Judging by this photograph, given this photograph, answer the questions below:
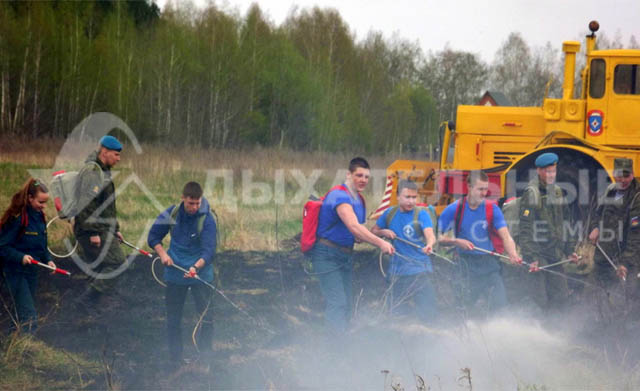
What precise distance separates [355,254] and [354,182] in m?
5.21

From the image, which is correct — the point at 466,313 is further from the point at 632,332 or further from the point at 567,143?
the point at 567,143

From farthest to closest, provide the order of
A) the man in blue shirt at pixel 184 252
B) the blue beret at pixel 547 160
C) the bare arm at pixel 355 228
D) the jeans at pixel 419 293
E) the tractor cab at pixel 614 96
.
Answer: the tractor cab at pixel 614 96 → the blue beret at pixel 547 160 → the jeans at pixel 419 293 → the man in blue shirt at pixel 184 252 → the bare arm at pixel 355 228

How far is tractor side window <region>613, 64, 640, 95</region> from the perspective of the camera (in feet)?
34.0

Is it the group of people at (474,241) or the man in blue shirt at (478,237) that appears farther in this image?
the man in blue shirt at (478,237)

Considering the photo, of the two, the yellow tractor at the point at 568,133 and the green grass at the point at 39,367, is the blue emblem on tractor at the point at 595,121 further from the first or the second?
the green grass at the point at 39,367

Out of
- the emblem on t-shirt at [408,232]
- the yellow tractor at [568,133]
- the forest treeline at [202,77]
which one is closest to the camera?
the emblem on t-shirt at [408,232]

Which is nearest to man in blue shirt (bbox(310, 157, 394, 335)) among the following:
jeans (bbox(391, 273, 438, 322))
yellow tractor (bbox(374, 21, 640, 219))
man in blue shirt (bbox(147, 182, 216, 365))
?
jeans (bbox(391, 273, 438, 322))

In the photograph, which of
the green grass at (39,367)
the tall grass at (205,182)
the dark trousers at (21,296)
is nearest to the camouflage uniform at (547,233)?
the tall grass at (205,182)

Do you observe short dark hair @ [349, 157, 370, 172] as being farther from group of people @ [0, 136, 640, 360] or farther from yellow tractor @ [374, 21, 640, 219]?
yellow tractor @ [374, 21, 640, 219]

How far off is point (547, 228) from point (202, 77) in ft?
93.0

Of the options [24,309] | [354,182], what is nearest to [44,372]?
[24,309]

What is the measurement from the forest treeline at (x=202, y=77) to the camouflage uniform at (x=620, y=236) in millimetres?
25188

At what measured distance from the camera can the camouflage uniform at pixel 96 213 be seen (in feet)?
22.5

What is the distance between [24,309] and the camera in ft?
21.0
